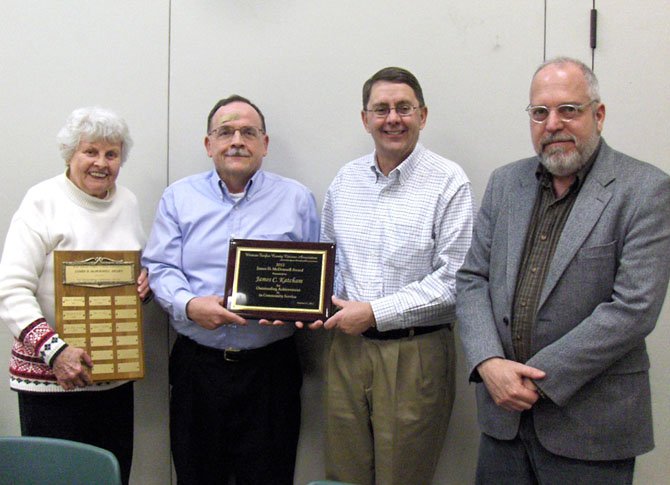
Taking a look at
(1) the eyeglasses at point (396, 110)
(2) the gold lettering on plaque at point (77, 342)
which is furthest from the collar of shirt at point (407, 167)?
(2) the gold lettering on plaque at point (77, 342)

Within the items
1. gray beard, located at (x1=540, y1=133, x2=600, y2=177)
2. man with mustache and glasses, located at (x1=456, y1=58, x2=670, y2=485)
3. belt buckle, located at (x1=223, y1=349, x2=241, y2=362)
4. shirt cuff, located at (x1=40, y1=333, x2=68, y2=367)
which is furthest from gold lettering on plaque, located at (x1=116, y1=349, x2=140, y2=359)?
gray beard, located at (x1=540, y1=133, x2=600, y2=177)

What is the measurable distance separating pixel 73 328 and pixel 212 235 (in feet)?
2.03

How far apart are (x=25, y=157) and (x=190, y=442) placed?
151 cm

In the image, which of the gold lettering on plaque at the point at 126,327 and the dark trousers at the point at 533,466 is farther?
the gold lettering on plaque at the point at 126,327

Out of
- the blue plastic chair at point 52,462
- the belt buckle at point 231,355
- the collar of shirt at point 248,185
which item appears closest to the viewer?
the blue plastic chair at point 52,462

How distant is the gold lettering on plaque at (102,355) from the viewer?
2.40 metres

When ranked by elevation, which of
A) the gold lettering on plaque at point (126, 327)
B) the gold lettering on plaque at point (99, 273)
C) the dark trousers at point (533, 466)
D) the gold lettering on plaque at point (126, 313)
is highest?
the gold lettering on plaque at point (99, 273)

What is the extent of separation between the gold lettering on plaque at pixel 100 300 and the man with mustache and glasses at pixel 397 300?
84cm

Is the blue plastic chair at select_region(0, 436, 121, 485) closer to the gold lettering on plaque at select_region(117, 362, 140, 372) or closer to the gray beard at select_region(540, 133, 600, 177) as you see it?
the gold lettering on plaque at select_region(117, 362, 140, 372)

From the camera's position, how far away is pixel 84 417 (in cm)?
242

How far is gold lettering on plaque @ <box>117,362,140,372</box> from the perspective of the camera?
2.44 metres

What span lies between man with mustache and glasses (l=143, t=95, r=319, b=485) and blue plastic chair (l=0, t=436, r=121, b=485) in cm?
80

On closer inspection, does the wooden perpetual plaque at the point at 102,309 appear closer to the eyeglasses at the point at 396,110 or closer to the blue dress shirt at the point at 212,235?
the blue dress shirt at the point at 212,235

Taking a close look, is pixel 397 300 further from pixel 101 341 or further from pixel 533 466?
pixel 101 341
